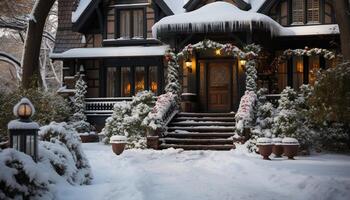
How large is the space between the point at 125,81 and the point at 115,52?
82.1 inches

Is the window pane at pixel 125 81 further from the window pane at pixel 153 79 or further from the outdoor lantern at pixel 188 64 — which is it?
the outdoor lantern at pixel 188 64

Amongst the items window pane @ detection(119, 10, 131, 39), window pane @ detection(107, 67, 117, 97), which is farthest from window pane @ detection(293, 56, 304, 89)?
window pane @ detection(107, 67, 117, 97)

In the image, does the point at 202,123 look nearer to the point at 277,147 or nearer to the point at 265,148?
the point at 277,147

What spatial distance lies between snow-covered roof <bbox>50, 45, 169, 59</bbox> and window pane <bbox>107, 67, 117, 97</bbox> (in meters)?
1.48

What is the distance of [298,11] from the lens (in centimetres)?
2658

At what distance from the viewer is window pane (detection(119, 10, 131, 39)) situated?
2872 cm

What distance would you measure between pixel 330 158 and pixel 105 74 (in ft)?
48.7

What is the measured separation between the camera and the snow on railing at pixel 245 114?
1973 cm

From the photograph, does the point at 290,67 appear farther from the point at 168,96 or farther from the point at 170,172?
the point at 170,172

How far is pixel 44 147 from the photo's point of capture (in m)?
10.8

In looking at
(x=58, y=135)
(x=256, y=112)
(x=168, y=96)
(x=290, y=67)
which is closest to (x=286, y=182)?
(x=58, y=135)

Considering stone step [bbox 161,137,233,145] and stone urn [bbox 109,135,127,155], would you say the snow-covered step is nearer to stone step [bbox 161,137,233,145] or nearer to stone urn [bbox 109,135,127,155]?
stone step [bbox 161,137,233,145]

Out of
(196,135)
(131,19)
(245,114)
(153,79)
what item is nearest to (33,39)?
(131,19)

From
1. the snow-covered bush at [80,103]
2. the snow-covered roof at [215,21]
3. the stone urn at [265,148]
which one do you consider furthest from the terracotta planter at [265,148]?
the snow-covered bush at [80,103]
